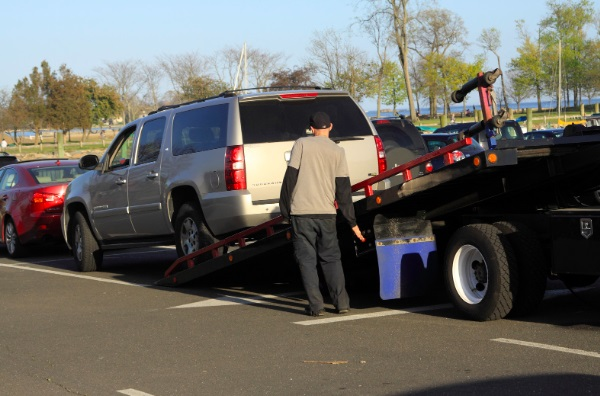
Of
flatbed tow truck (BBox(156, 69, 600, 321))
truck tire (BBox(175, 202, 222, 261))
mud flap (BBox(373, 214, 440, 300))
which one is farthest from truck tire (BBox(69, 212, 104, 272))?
mud flap (BBox(373, 214, 440, 300))

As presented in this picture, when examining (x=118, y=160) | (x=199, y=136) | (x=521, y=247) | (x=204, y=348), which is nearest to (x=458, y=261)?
(x=521, y=247)

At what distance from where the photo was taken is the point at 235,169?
33.4 ft

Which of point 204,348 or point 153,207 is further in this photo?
point 153,207

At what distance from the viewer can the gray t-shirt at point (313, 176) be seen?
8594 mm

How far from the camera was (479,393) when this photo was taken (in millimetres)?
5590

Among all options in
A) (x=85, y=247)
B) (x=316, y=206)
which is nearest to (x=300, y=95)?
(x=316, y=206)

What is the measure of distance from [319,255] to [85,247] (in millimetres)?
5831

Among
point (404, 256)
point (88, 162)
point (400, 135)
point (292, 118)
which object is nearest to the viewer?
point (404, 256)

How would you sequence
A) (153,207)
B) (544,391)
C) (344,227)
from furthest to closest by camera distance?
(153,207) → (344,227) → (544,391)

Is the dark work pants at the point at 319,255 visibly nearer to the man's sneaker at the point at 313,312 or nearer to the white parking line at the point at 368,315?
the man's sneaker at the point at 313,312

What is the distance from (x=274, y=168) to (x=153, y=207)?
2188mm

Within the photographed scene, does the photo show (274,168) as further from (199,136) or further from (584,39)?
(584,39)

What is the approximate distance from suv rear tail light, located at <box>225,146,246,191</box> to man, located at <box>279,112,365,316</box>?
1.54m

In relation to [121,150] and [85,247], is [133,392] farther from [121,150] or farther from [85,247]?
[85,247]
